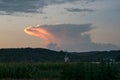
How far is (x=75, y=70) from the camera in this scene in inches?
1609

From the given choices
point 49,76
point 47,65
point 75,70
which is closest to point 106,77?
point 75,70

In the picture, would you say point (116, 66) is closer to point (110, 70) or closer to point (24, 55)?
point (110, 70)

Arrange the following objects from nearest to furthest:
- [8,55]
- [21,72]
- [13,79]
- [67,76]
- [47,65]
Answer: [67,76] → [13,79] → [21,72] → [47,65] → [8,55]

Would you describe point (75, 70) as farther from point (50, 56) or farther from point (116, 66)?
point (50, 56)

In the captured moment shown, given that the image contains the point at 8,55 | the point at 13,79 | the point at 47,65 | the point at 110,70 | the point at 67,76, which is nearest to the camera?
the point at 110,70

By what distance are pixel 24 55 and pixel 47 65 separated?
36.6 meters

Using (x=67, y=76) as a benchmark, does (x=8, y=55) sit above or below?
above

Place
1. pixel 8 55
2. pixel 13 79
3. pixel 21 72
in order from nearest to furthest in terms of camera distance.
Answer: pixel 13 79, pixel 21 72, pixel 8 55

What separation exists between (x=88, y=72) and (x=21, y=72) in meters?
14.3

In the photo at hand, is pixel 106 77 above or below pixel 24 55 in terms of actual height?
below

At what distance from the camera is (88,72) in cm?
3997

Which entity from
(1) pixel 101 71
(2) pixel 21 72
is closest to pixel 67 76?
(1) pixel 101 71

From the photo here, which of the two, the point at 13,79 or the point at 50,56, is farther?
the point at 50,56

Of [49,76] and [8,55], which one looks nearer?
[49,76]
